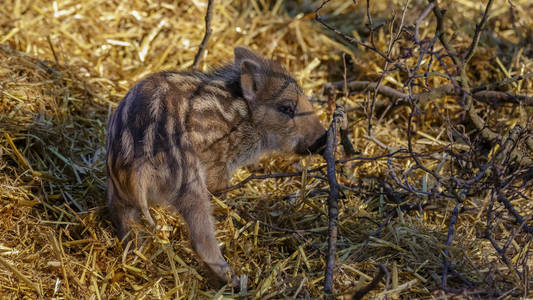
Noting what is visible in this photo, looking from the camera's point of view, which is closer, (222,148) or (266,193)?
(222,148)

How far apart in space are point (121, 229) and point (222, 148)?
2.97 feet

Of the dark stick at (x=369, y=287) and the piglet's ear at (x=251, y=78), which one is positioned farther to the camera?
the piglet's ear at (x=251, y=78)

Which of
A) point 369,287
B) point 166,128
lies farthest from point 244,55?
point 369,287

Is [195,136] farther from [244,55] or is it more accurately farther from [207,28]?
[207,28]

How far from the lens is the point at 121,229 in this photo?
12.7 feet

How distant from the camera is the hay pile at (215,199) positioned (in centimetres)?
361

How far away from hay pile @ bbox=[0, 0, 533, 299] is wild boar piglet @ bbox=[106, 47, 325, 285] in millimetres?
243

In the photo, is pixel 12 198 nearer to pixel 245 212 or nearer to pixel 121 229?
pixel 121 229

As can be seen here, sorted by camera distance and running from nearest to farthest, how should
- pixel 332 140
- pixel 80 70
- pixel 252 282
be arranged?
pixel 252 282 < pixel 332 140 < pixel 80 70

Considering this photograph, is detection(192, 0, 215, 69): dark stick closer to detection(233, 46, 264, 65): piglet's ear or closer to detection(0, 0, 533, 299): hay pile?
detection(0, 0, 533, 299): hay pile

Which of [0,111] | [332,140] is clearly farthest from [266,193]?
[0,111]

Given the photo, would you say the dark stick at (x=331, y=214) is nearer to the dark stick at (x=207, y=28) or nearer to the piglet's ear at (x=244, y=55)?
the piglet's ear at (x=244, y=55)

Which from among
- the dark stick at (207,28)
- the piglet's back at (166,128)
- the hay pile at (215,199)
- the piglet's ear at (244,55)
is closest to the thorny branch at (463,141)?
the hay pile at (215,199)

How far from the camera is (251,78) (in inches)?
175
